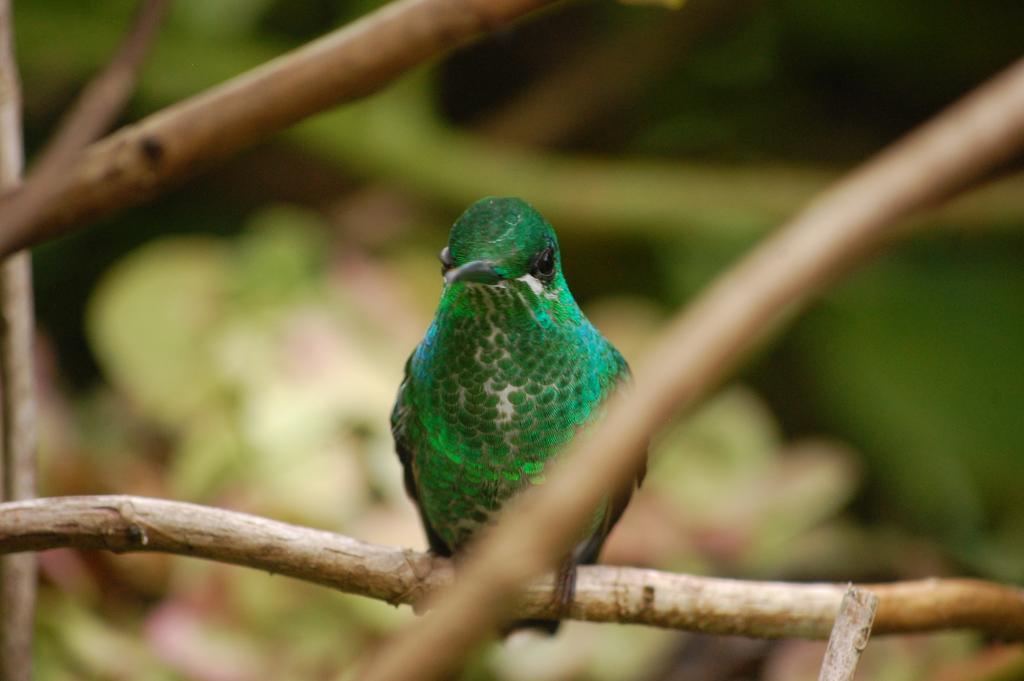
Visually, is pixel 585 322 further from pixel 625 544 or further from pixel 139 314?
pixel 139 314

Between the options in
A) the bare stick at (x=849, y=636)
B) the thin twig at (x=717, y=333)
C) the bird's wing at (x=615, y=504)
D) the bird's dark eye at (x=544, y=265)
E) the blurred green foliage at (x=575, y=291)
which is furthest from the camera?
the blurred green foliage at (x=575, y=291)

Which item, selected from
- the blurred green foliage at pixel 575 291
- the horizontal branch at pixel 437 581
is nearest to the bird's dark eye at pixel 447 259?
the horizontal branch at pixel 437 581

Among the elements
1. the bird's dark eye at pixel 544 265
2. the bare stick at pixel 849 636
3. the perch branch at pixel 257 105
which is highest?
the perch branch at pixel 257 105

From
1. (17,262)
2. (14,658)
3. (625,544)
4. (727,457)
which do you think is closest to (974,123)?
(17,262)

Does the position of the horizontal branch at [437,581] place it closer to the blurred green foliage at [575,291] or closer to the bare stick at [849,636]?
the bare stick at [849,636]

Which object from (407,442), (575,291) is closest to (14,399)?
(407,442)

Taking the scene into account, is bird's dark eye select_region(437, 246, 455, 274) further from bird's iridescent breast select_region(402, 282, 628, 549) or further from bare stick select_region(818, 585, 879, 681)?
bare stick select_region(818, 585, 879, 681)
